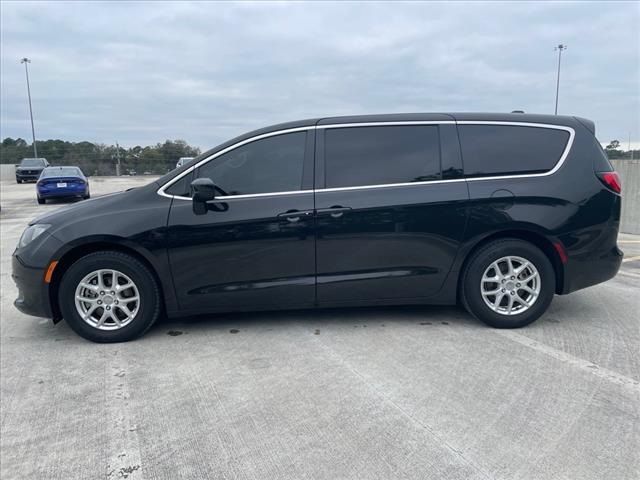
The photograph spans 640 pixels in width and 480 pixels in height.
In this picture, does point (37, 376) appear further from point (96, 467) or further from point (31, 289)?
point (96, 467)

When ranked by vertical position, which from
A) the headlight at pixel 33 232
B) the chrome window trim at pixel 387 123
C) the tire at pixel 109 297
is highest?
the chrome window trim at pixel 387 123

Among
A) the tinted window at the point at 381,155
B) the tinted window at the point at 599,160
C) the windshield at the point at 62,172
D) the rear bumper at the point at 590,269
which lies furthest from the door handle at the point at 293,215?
the windshield at the point at 62,172

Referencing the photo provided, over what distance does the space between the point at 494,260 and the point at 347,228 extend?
1.29 metres

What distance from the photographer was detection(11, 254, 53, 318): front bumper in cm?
413

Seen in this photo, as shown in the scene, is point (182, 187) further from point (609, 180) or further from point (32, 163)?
point (32, 163)

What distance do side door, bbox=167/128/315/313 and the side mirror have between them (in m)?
0.04

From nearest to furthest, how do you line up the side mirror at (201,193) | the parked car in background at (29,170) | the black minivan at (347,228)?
the side mirror at (201,193), the black minivan at (347,228), the parked car in background at (29,170)

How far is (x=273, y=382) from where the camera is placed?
3.44 meters

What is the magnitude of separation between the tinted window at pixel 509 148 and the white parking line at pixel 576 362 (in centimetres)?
139

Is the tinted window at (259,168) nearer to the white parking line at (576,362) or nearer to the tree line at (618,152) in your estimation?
the white parking line at (576,362)

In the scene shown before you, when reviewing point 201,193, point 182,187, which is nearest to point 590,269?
point 201,193

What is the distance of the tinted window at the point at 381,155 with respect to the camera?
169 inches

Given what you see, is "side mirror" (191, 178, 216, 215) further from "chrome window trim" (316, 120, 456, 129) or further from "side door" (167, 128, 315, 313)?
"chrome window trim" (316, 120, 456, 129)

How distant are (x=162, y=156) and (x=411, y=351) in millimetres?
39569
